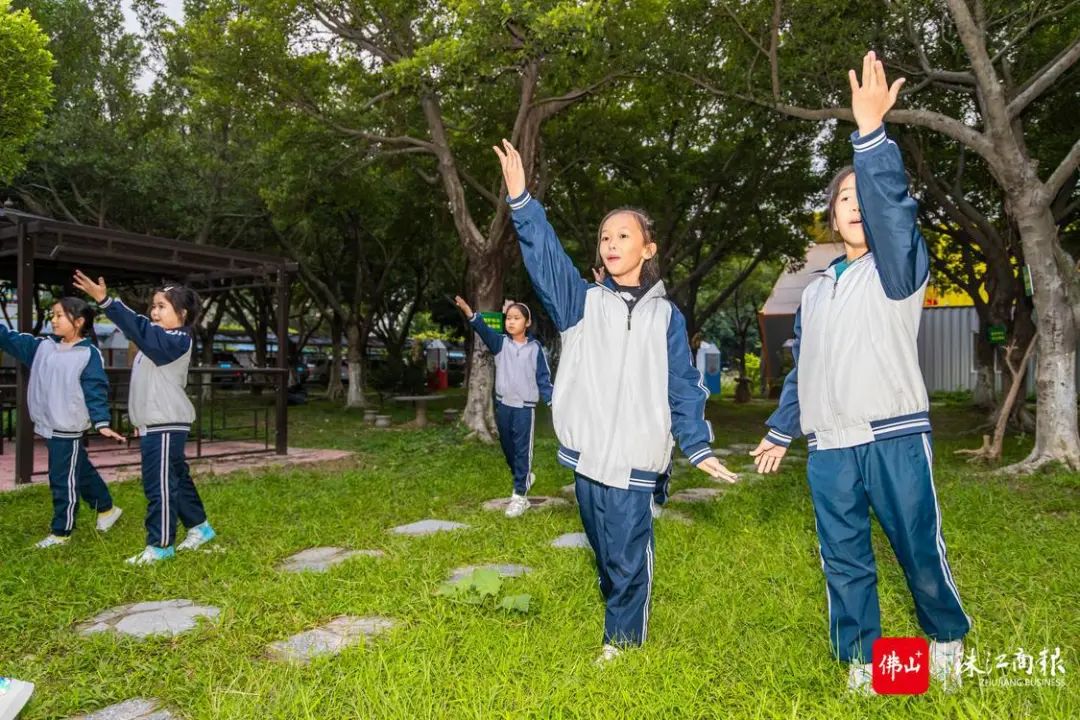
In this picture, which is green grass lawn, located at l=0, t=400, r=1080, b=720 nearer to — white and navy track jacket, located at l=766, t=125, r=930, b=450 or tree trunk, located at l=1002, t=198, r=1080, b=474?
white and navy track jacket, located at l=766, t=125, r=930, b=450

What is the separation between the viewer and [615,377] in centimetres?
274

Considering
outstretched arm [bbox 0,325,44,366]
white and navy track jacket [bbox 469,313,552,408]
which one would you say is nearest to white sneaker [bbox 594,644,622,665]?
white and navy track jacket [bbox 469,313,552,408]

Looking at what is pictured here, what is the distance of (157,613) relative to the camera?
357 cm

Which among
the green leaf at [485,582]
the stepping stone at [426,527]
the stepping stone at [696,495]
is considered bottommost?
the stepping stone at [696,495]

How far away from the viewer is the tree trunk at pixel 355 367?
752 inches

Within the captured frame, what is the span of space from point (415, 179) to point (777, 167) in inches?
316

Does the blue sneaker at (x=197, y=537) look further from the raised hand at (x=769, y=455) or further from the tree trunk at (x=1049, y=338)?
the tree trunk at (x=1049, y=338)

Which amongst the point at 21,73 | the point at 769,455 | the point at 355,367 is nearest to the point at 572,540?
the point at 769,455

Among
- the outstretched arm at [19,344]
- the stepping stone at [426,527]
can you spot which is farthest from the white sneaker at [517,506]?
the outstretched arm at [19,344]

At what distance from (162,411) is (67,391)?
86 centimetres

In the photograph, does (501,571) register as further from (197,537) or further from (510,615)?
(197,537)

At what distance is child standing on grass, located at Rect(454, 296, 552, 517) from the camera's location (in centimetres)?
617

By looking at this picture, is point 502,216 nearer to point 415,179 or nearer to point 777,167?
point 415,179

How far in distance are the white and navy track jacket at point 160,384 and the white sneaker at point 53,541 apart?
42.2 inches
